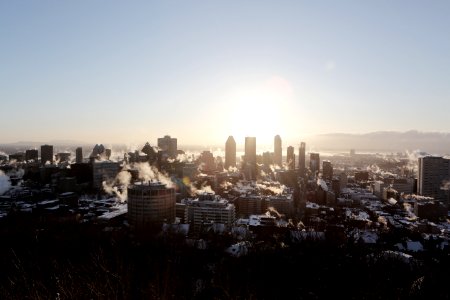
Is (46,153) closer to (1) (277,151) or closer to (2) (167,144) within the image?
(2) (167,144)

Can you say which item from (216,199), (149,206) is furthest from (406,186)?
(149,206)

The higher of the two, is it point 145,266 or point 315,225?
point 145,266

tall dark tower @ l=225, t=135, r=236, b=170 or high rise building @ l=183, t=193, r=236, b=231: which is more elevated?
tall dark tower @ l=225, t=135, r=236, b=170

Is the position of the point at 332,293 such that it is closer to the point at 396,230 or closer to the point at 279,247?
the point at 279,247

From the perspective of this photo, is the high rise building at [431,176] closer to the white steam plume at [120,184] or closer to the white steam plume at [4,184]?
the white steam plume at [120,184]

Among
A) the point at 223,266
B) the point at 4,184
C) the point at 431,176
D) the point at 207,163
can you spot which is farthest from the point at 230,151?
the point at 223,266

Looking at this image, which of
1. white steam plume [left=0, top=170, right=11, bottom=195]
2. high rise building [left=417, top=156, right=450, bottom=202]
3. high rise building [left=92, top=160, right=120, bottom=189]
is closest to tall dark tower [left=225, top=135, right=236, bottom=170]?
high rise building [left=92, top=160, right=120, bottom=189]

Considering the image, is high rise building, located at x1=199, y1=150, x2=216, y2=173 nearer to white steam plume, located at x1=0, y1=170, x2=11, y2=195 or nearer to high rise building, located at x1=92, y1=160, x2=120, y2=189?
high rise building, located at x1=92, y1=160, x2=120, y2=189

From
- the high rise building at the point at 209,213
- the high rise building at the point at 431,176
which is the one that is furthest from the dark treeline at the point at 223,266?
the high rise building at the point at 431,176

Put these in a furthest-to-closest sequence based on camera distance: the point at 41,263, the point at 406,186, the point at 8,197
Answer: the point at 406,186 → the point at 8,197 → the point at 41,263
